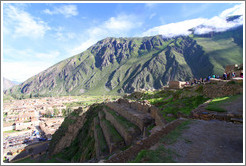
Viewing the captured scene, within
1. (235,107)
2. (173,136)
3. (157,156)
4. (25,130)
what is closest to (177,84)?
(235,107)

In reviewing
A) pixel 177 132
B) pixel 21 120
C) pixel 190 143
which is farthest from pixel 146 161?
pixel 21 120

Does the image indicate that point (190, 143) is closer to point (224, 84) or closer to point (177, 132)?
point (177, 132)

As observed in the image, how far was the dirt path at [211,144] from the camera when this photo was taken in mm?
5617

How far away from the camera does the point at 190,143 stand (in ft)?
23.0

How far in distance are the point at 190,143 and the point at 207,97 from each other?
1157 cm

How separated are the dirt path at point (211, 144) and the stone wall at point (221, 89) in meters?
6.23

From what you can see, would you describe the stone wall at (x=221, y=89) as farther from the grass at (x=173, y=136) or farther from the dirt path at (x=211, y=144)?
the grass at (x=173, y=136)

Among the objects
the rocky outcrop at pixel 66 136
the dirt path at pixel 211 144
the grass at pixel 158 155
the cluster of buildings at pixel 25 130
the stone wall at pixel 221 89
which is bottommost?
the cluster of buildings at pixel 25 130

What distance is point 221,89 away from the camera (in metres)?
14.7

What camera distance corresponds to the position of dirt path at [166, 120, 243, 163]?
5.62m

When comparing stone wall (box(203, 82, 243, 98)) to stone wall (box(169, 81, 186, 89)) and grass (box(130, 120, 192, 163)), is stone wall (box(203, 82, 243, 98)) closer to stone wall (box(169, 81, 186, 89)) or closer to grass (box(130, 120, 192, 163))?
grass (box(130, 120, 192, 163))

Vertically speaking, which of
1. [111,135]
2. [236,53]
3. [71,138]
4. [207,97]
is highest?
[236,53]

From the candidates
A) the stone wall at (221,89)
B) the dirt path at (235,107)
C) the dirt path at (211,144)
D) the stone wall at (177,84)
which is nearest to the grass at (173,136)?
the dirt path at (211,144)

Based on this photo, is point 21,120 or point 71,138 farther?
point 21,120
